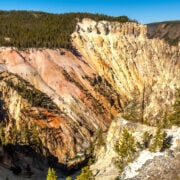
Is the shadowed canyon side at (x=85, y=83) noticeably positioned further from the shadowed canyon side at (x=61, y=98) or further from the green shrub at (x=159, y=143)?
the green shrub at (x=159, y=143)

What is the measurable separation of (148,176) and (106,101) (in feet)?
185

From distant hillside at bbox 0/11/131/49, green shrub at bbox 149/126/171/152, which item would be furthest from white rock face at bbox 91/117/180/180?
distant hillside at bbox 0/11/131/49

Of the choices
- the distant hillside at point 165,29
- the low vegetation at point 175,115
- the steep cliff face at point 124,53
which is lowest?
the low vegetation at point 175,115

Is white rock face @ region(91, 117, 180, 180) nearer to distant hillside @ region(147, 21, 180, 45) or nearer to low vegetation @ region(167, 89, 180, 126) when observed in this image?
low vegetation @ region(167, 89, 180, 126)

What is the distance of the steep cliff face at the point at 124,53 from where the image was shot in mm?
109375

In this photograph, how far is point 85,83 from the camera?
335ft

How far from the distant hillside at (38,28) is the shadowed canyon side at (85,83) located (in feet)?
10.8

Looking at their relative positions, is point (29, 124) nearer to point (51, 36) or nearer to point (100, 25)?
point (51, 36)

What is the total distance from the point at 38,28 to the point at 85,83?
96.7 ft

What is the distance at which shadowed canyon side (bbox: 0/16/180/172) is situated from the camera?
263 ft

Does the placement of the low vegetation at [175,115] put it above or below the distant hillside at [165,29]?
below

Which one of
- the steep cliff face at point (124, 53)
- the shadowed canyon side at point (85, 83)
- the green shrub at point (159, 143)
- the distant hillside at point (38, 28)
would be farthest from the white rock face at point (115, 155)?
the distant hillside at point (38, 28)

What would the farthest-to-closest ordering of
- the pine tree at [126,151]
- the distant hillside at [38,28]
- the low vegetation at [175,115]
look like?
1. the distant hillside at [38,28]
2. the low vegetation at [175,115]
3. the pine tree at [126,151]

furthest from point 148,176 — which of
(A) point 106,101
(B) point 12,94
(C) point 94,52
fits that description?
(C) point 94,52
